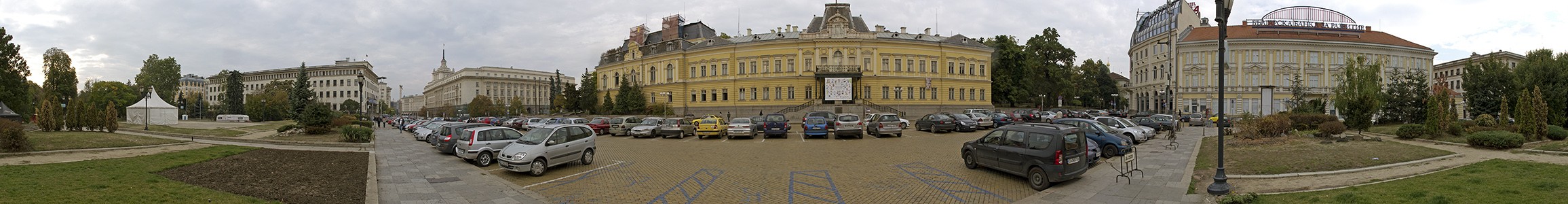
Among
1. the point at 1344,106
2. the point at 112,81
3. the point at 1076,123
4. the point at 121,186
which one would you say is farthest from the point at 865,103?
the point at 112,81

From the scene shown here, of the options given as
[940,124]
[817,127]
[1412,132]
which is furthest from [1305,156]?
[940,124]

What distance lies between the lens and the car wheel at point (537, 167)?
44.4 ft

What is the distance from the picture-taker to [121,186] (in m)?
9.45

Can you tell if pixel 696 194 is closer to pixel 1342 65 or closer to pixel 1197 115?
pixel 1197 115

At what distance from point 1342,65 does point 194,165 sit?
85.3 meters

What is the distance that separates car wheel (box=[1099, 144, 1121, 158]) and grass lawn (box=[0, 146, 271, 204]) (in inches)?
672

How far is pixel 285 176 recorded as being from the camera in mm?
12031

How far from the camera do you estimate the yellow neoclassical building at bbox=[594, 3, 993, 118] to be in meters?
58.5

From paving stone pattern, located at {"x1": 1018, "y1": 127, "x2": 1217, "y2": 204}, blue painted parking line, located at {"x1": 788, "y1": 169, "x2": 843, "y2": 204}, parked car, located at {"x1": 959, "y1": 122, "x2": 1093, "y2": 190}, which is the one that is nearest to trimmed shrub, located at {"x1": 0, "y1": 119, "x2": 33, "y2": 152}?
blue painted parking line, located at {"x1": 788, "y1": 169, "x2": 843, "y2": 204}

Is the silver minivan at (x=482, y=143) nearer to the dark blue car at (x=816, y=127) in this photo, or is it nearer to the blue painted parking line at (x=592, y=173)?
the blue painted parking line at (x=592, y=173)

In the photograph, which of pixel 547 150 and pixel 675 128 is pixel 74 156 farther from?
pixel 675 128

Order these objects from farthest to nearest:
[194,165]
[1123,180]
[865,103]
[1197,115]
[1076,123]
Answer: [865,103], [1197,115], [1076,123], [194,165], [1123,180]

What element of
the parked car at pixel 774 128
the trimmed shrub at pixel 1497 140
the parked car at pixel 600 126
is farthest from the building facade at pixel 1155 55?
the parked car at pixel 600 126

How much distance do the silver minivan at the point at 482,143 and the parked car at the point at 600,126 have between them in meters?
15.9
